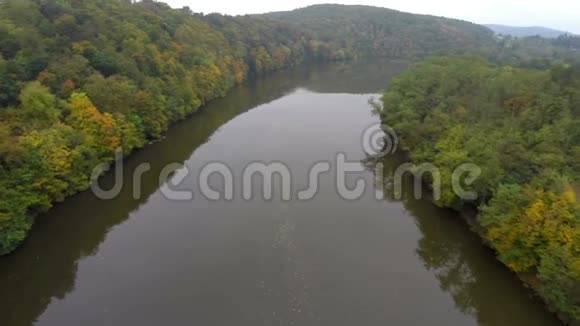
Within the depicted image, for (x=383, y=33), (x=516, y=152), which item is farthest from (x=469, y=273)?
(x=383, y=33)

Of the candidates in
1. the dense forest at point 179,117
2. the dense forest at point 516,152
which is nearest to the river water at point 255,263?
the dense forest at point 179,117

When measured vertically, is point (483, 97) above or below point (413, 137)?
above

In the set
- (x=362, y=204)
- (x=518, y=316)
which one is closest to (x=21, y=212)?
(x=362, y=204)

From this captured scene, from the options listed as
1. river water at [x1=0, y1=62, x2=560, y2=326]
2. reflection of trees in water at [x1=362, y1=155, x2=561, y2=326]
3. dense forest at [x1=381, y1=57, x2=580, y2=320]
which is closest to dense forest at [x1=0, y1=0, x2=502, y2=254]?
river water at [x1=0, y1=62, x2=560, y2=326]

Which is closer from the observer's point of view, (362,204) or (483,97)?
(362,204)

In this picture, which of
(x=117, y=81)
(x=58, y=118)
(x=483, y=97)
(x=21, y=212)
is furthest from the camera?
(x=117, y=81)

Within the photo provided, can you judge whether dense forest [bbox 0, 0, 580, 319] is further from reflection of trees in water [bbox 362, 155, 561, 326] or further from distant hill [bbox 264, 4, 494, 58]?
distant hill [bbox 264, 4, 494, 58]

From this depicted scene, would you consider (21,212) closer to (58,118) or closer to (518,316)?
(58,118)

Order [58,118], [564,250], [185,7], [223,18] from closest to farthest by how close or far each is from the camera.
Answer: [564,250], [58,118], [185,7], [223,18]
